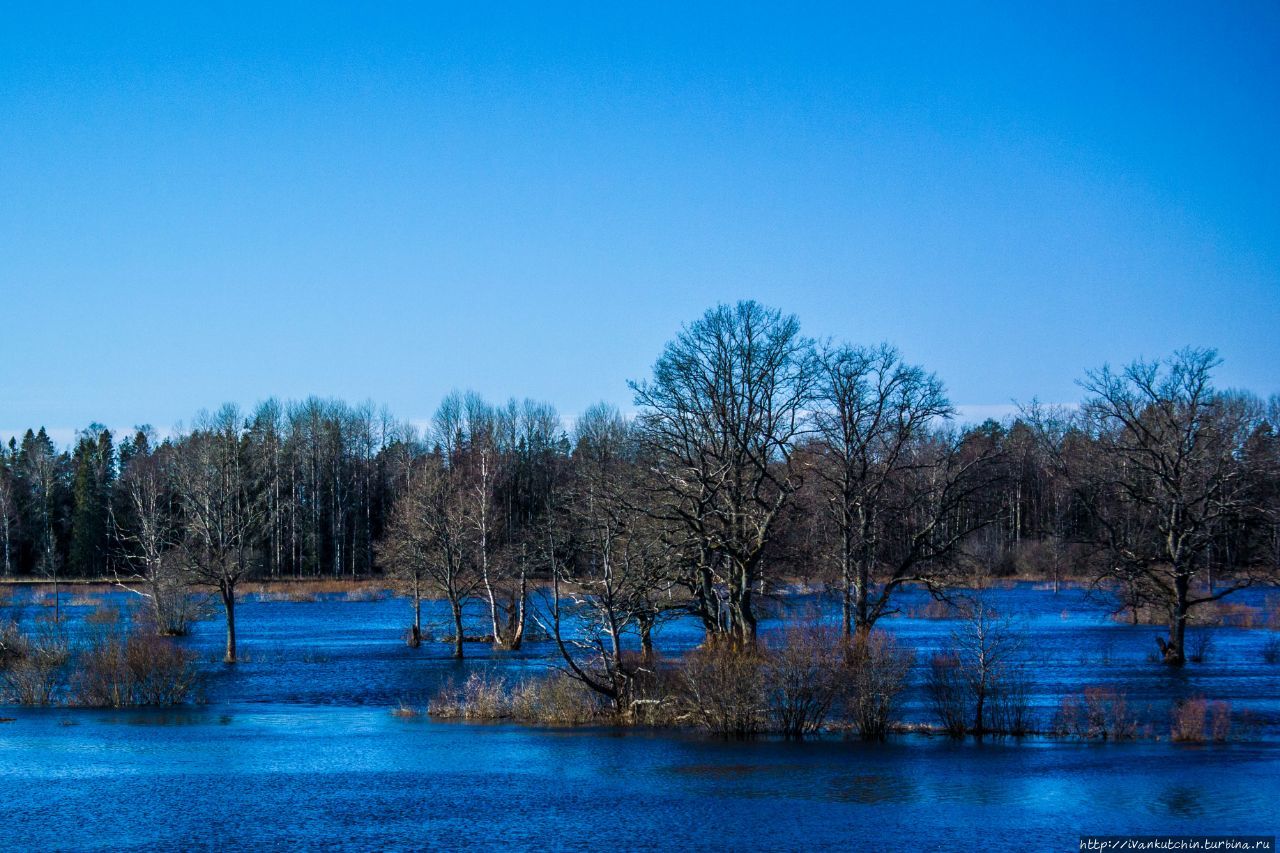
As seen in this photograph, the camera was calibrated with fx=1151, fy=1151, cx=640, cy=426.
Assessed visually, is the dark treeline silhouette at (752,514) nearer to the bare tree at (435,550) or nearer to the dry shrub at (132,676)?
the bare tree at (435,550)

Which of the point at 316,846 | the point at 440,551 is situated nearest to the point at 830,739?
the point at 316,846

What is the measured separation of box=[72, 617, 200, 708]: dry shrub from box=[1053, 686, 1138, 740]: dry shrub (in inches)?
1051

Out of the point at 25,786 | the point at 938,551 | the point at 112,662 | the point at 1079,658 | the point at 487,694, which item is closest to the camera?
the point at 25,786

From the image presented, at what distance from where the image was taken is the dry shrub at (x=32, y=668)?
122ft

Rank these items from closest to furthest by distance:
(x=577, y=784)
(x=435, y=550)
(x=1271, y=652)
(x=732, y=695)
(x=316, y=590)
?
(x=577, y=784)
(x=732, y=695)
(x=1271, y=652)
(x=435, y=550)
(x=316, y=590)

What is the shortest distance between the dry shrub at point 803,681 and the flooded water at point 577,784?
1.09 m

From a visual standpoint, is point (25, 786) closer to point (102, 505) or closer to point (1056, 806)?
point (1056, 806)

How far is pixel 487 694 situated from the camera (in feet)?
112

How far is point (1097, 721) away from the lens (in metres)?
28.6

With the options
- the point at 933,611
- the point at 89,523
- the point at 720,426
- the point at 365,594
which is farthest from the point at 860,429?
the point at 89,523

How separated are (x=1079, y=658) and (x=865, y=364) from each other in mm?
15034

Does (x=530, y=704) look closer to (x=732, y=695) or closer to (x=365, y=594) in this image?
(x=732, y=695)

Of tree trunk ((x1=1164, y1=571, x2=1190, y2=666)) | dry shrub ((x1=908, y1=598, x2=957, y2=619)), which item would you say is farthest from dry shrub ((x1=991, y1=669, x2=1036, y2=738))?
dry shrub ((x1=908, y1=598, x2=957, y2=619))

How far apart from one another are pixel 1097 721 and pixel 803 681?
7290 millimetres
